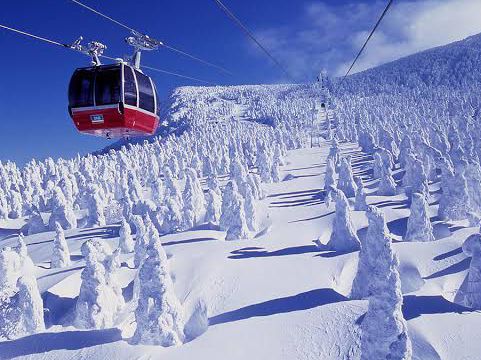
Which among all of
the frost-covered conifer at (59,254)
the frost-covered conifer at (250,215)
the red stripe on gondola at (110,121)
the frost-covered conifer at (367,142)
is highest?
the frost-covered conifer at (367,142)

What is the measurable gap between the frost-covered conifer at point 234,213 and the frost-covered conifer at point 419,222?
16554 millimetres

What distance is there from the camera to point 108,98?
504 inches

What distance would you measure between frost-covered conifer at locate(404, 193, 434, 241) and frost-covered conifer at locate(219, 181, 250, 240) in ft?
54.3

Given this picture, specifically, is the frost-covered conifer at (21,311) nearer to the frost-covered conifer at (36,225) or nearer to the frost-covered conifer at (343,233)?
the frost-covered conifer at (343,233)

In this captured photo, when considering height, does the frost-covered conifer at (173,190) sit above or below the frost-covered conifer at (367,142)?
below

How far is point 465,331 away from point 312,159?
3290 inches

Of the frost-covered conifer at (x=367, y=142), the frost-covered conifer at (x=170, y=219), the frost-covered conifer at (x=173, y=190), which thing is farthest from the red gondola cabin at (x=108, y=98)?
the frost-covered conifer at (x=367, y=142)

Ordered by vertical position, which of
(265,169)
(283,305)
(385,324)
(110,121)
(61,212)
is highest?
(110,121)

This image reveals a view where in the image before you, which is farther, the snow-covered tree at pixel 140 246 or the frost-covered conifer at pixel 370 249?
the snow-covered tree at pixel 140 246

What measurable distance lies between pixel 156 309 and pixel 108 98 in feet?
49.5

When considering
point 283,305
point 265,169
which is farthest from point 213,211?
point 265,169

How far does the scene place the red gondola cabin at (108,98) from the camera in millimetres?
12773

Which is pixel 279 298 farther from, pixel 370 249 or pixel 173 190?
pixel 173 190

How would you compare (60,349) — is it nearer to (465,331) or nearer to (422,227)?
(465,331)
